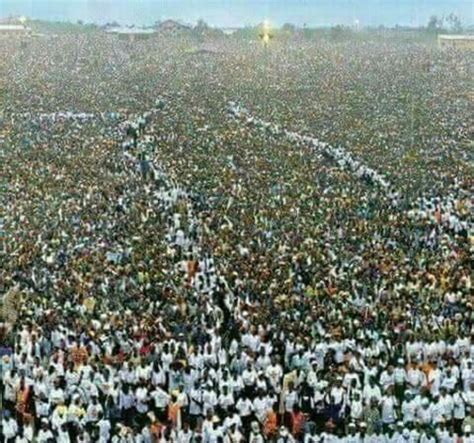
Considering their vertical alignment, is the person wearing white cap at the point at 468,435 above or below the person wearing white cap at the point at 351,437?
above

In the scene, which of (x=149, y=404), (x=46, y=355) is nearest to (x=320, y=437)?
(x=149, y=404)

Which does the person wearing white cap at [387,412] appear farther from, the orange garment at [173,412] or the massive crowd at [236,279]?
the orange garment at [173,412]

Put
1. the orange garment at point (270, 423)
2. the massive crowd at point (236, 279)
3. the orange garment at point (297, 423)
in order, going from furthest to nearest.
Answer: the massive crowd at point (236, 279) → the orange garment at point (297, 423) → the orange garment at point (270, 423)

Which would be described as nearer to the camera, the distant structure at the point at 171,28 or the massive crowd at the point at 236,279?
the massive crowd at the point at 236,279

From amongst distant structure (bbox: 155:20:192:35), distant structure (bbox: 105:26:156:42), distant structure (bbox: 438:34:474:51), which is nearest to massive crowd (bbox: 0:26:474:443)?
distant structure (bbox: 438:34:474:51)

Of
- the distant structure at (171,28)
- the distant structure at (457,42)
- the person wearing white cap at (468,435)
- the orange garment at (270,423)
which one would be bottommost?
the orange garment at (270,423)

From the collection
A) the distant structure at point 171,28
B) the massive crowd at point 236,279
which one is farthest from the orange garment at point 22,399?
the distant structure at point 171,28

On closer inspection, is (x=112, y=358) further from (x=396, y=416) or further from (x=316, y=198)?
(x=316, y=198)

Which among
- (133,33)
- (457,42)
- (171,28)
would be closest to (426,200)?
(457,42)

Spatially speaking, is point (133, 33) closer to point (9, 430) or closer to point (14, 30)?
point (14, 30)
